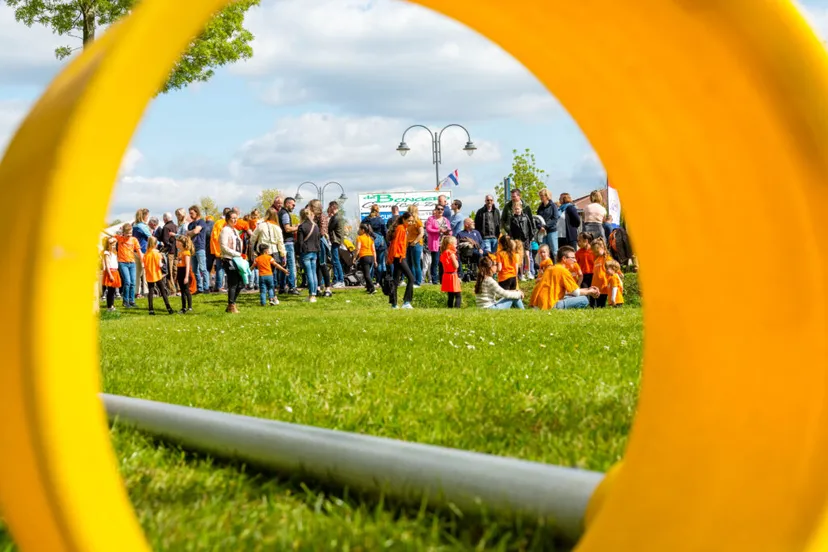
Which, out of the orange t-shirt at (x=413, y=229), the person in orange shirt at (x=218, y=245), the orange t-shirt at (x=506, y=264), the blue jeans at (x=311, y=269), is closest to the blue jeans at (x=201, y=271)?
the person in orange shirt at (x=218, y=245)

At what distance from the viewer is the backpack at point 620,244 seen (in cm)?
1725

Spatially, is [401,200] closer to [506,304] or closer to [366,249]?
[366,249]

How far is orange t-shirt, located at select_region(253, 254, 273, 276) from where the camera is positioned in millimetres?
16906

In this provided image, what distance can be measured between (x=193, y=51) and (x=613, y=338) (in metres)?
17.8

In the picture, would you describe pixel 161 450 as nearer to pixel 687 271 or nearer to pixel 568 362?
pixel 687 271

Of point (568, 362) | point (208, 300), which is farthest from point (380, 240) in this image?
point (568, 362)

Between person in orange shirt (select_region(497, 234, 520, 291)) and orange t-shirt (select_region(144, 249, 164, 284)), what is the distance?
263 inches

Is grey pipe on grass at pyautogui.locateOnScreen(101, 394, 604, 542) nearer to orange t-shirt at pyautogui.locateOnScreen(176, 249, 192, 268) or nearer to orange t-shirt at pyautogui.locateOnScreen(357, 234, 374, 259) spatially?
orange t-shirt at pyautogui.locateOnScreen(176, 249, 192, 268)

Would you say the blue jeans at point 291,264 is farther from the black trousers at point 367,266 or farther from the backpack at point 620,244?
the backpack at point 620,244

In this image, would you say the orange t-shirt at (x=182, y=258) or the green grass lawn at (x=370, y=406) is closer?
the green grass lawn at (x=370, y=406)

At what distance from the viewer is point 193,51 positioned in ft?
72.1

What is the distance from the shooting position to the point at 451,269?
51.2ft

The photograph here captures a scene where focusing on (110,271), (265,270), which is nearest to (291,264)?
(265,270)

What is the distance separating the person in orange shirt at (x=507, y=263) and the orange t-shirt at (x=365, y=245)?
188 inches
